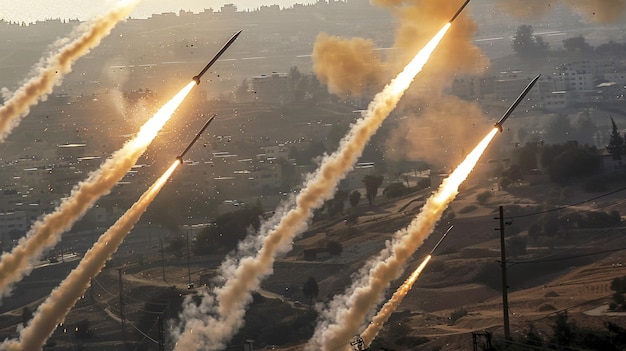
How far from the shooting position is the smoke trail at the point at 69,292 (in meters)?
43.6

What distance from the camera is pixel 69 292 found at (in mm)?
43906

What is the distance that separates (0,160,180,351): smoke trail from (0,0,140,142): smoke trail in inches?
241

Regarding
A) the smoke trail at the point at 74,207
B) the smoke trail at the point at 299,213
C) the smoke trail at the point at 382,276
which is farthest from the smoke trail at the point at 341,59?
the smoke trail at the point at 382,276

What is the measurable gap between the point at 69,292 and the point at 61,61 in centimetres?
829

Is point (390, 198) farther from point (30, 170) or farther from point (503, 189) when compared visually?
point (30, 170)

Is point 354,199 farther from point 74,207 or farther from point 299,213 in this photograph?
point 74,207

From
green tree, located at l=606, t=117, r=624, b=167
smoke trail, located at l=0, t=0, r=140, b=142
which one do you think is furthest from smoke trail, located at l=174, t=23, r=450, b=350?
green tree, located at l=606, t=117, r=624, b=167

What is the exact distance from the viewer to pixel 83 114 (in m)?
146

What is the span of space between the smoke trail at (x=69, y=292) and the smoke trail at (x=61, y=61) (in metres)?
6.13

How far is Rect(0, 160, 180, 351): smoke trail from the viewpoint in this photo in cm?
4359

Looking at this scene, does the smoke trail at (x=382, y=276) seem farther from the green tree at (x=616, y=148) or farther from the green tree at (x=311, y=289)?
the green tree at (x=616, y=148)

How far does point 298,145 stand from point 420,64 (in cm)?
8358

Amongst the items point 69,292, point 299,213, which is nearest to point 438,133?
point 299,213

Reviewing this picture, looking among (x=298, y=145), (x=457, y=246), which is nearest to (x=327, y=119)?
(x=298, y=145)
